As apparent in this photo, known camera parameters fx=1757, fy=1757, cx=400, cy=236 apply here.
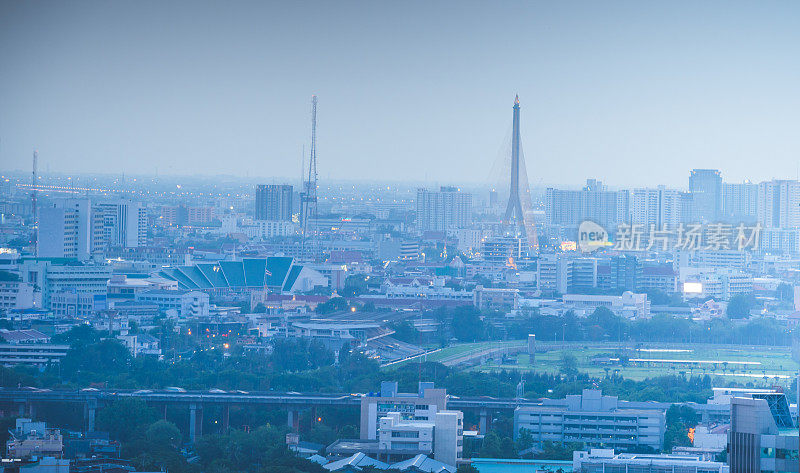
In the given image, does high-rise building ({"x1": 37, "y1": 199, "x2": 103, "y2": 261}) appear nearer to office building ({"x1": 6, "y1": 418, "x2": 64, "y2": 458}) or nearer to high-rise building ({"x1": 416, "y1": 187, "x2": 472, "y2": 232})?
high-rise building ({"x1": 416, "y1": 187, "x2": 472, "y2": 232})

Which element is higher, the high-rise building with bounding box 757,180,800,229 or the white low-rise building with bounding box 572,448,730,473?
the high-rise building with bounding box 757,180,800,229

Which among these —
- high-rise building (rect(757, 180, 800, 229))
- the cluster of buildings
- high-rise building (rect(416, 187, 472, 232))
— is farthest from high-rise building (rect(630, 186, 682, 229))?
the cluster of buildings

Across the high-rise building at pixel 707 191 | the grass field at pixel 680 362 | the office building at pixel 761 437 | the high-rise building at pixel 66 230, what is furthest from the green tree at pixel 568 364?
the high-rise building at pixel 707 191

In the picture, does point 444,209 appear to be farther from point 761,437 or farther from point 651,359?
point 761,437

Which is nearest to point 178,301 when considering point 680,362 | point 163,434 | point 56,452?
point 680,362

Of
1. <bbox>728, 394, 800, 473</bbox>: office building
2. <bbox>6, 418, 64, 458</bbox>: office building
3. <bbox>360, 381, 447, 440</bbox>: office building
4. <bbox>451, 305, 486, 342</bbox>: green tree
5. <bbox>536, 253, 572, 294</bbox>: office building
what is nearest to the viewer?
<bbox>728, 394, 800, 473</bbox>: office building

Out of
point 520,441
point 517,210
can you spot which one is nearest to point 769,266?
point 517,210

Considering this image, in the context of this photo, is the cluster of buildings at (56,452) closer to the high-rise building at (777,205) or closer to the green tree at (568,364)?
the green tree at (568,364)

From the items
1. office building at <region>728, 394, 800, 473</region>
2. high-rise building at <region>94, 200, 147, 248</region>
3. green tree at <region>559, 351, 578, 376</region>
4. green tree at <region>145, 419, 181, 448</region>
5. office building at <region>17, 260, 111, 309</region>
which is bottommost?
green tree at <region>145, 419, 181, 448</region>
